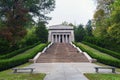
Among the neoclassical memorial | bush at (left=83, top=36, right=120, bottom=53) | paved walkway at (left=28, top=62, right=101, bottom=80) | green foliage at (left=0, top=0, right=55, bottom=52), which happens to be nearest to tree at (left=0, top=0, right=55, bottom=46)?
green foliage at (left=0, top=0, right=55, bottom=52)

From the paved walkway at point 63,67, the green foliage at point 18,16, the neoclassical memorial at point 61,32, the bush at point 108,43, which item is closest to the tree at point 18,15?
the green foliage at point 18,16

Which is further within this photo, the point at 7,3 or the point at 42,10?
the point at 42,10

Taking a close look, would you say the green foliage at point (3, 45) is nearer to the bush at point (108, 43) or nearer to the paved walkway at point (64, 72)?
the bush at point (108, 43)

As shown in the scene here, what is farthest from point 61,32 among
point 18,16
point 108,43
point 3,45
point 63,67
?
point 63,67

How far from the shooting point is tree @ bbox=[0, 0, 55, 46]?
38.9 metres

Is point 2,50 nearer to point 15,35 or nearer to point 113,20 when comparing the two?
point 15,35

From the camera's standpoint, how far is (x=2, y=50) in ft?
149

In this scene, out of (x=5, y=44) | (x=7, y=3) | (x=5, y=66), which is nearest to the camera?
(x=5, y=66)

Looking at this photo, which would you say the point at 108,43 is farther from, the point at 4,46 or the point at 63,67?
the point at 63,67

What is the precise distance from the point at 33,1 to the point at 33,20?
3.97m

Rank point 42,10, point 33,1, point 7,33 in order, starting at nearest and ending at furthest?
point 7,33 < point 33,1 < point 42,10

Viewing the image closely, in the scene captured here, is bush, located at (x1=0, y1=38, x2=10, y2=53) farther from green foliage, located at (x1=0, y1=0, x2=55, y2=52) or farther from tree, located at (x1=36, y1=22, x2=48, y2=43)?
tree, located at (x1=36, y1=22, x2=48, y2=43)

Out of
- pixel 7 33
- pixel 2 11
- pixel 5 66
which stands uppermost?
pixel 2 11

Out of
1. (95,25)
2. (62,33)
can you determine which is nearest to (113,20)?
(95,25)
